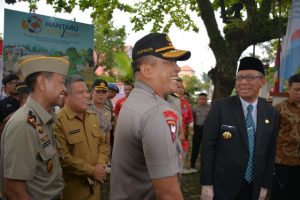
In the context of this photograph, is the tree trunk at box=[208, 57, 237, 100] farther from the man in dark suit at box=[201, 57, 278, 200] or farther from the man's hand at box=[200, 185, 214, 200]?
the man's hand at box=[200, 185, 214, 200]

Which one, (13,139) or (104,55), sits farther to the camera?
(104,55)

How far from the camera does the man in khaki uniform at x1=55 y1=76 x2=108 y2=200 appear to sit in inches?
131

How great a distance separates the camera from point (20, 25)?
19.6 ft

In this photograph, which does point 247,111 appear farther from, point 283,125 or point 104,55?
point 104,55

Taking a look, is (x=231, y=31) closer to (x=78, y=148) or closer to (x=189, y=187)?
(x=189, y=187)

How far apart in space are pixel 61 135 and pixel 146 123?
5.77ft

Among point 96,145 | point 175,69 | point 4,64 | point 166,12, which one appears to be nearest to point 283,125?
point 96,145

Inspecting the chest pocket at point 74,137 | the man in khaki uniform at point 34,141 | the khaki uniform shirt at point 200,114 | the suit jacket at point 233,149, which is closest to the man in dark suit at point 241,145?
the suit jacket at point 233,149

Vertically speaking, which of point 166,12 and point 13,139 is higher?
point 166,12

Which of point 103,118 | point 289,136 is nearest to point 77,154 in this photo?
point 289,136

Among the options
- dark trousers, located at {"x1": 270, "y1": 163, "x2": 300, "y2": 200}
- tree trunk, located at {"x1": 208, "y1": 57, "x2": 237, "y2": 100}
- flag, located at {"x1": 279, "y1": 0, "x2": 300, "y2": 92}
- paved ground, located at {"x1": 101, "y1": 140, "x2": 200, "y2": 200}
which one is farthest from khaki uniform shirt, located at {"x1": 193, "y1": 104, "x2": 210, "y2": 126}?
dark trousers, located at {"x1": 270, "y1": 163, "x2": 300, "y2": 200}

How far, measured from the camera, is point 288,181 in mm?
4410

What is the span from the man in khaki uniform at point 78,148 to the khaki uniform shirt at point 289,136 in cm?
229

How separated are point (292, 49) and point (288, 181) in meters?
2.61
